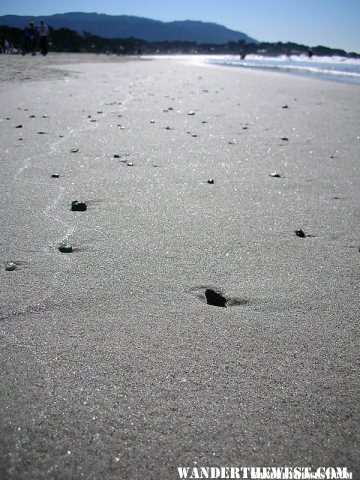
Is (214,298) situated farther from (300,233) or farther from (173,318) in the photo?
(300,233)

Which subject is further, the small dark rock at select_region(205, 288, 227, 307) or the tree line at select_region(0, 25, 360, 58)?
the tree line at select_region(0, 25, 360, 58)

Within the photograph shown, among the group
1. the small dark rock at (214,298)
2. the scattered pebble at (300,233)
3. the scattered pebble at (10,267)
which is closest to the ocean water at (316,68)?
the scattered pebble at (300,233)

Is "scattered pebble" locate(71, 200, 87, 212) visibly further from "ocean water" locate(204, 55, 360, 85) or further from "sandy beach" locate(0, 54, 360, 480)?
"ocean water" locate(204, 55, 360, 85)

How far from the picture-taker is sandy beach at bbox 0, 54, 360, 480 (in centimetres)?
94

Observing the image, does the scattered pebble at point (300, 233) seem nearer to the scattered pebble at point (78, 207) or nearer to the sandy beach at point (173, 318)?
the sandy beach at point (173, 318)

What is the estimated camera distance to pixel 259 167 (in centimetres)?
332

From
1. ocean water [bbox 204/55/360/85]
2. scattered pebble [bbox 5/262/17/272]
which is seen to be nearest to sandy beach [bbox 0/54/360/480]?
scattered pebble [bbox 5/262/17/272]

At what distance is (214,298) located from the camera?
1.51 m

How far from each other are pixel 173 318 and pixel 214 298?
219mm

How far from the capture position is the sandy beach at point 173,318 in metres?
0.94

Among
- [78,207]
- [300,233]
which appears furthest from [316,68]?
[78,207]

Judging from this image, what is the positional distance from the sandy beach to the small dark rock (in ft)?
0.07

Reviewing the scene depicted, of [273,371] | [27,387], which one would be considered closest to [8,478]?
[27,387]

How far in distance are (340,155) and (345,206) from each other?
1569 mm
